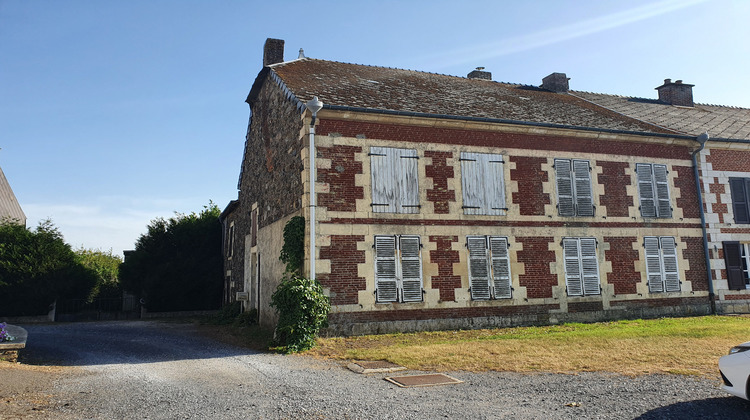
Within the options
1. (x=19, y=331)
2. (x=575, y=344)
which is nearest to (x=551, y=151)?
(x=575, y=344)

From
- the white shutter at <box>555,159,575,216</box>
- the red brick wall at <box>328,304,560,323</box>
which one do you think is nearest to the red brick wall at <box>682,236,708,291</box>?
the white shutter at <box>555,159,575,216</box>

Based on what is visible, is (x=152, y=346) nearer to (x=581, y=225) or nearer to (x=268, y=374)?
(x=268, y=374)

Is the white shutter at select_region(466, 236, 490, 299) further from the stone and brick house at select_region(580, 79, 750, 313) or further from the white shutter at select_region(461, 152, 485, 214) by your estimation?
the stone and brick house at select_region(580, 79, 750, 313)

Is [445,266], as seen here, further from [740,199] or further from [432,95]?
[740,199]

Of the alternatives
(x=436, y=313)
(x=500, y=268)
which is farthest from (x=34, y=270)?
(x=500, y=268)

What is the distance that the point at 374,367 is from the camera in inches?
325

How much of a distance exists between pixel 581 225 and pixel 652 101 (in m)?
10.1

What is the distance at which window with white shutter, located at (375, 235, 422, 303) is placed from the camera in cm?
1212

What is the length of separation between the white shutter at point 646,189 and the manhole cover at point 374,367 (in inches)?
405

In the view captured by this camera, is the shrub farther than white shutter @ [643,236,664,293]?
No

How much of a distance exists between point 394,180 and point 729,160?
11.5 m

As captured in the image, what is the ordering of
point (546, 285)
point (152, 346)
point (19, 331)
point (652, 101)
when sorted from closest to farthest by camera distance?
1. point (19, 331)
2. point (152, 346)
3. point (546, 285)
4. point (652, 101)

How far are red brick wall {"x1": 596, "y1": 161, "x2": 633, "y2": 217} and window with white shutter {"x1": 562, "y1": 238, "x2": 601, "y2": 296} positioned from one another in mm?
1242

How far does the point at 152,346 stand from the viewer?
11609mm
